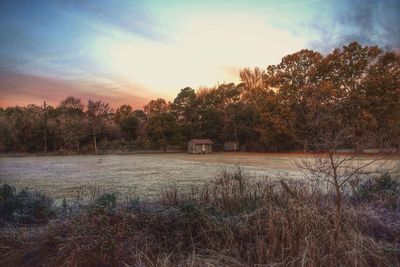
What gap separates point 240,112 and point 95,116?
71.2ft

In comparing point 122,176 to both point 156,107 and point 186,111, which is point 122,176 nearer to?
point 186,111

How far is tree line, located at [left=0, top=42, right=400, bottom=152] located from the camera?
1288 inches

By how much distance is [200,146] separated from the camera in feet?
154

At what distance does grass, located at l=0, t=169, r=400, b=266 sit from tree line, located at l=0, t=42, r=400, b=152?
24.4m

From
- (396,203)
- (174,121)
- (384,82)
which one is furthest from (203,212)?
(174,121)

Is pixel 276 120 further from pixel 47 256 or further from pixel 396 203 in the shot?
pixel 47 256

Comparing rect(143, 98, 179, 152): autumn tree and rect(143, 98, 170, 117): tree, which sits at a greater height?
rect(143, 98, 170, 117): tree

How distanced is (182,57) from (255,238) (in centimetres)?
1361

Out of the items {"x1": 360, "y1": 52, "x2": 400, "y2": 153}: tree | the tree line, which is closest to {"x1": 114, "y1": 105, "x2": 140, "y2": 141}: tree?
the tree line

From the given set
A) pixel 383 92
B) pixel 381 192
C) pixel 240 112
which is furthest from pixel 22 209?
pixel 240 112

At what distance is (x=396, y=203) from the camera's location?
589 centimetres

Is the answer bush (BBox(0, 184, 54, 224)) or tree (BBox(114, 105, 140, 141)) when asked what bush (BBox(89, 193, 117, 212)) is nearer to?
bush (BBox(0, 184, 54, 224))

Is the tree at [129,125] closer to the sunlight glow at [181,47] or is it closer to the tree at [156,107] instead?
the tree at [156,107]

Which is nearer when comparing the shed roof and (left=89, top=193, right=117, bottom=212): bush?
(left=89, top=193, right=117, bottom=212): bush
